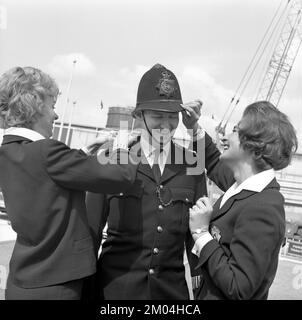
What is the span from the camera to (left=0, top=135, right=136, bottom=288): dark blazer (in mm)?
1931

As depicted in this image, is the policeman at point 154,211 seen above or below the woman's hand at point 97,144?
below

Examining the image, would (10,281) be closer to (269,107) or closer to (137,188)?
(137,188)

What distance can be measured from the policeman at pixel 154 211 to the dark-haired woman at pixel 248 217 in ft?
1.01

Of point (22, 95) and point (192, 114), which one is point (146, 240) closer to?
point (192, 114)

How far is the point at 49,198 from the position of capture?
6.44 feet

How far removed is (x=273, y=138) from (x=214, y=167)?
837mm

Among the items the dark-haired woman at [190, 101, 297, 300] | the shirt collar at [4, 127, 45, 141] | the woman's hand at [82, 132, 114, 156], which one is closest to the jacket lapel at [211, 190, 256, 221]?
the dark-haired woman at [190, 101, 297, 300]

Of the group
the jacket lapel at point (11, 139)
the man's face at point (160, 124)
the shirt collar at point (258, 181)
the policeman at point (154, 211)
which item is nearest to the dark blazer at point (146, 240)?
the policeman at point (154, 211)

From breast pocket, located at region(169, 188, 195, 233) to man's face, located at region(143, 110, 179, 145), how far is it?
320 mm

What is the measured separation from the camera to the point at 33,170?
1.94 m

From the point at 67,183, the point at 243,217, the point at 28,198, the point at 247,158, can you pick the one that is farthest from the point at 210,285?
the point at 28,198

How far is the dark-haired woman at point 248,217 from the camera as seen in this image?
177 cm

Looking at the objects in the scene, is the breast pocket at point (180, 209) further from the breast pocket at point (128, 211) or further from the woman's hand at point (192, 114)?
the woman's hand at point (192, 114)

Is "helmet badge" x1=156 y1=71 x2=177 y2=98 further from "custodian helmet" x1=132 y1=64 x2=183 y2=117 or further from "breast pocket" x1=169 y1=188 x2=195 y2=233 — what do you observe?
"breast pocket" x1=169 y1=188 x2=195 y2=233
